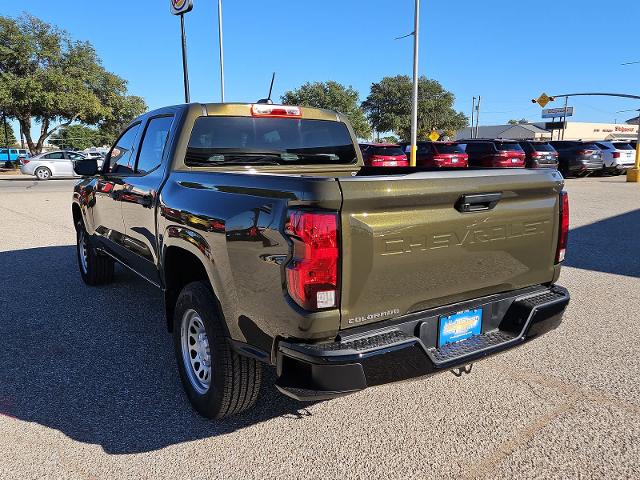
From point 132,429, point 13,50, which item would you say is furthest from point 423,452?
point 13,50

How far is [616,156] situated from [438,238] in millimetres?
25796

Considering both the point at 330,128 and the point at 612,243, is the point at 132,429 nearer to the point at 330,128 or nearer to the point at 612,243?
the point at 330,128

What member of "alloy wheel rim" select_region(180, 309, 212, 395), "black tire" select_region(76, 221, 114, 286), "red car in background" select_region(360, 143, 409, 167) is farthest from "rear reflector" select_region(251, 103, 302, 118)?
"red car in background" select_region(360, 143, 409, 167)

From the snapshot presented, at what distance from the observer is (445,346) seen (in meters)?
2.71

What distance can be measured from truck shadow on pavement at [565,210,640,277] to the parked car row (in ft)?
24.3

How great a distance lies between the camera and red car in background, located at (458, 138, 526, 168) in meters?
19.8

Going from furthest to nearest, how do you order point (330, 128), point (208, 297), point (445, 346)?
1. point (330, 128)
2. point (208, 297)
3. point (445, 346)

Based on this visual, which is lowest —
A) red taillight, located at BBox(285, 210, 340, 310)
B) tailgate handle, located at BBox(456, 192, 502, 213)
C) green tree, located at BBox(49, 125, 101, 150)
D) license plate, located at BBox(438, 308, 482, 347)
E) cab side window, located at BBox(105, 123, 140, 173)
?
license plate, located at BBox(438, 308, 482, 347)

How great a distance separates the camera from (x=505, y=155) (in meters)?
19.8

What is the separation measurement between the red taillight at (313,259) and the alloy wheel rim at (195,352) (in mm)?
1034

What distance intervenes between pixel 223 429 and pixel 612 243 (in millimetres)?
7971

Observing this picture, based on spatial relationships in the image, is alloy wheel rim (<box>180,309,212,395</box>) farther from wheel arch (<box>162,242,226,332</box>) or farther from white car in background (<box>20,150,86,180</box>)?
white car in background (<box>20,150,86,180</box>)

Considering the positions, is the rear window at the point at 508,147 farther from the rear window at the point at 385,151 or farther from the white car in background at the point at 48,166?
the white car in background at the point at 48,166

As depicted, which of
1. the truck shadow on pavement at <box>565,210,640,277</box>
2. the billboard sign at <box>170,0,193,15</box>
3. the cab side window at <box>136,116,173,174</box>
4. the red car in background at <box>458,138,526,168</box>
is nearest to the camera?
the cab side window at <box>136,116,173,174</box>
